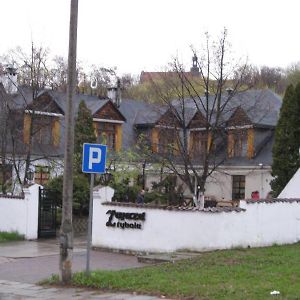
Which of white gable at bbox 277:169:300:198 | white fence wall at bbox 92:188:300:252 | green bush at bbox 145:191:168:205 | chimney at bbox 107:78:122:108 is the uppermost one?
chimney at bbox 107:78:122:108

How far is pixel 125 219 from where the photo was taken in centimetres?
2031

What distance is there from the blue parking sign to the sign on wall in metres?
6.59

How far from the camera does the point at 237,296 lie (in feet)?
34.7

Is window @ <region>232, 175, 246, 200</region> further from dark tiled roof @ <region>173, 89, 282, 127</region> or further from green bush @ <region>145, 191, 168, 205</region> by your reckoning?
green bush @ <region>145, 191, 168, 205</region>

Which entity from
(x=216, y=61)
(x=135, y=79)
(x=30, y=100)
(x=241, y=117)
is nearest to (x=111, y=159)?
(x=30, y=100)

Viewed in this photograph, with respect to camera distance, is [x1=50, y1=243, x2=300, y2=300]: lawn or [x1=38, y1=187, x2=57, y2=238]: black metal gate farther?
[x1=38, y1=187, x2=57, y2=238]: black metal gate

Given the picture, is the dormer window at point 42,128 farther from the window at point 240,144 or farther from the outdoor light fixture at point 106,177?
the window at point 240,144

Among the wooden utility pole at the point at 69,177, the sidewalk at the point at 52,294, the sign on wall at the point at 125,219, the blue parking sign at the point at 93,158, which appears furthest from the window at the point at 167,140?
the sidewalk at the point at 52,294

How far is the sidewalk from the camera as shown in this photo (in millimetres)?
11611

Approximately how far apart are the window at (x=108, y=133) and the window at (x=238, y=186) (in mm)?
8140

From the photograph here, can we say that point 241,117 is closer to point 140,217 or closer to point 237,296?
point 140,217

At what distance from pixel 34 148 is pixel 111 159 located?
457cm

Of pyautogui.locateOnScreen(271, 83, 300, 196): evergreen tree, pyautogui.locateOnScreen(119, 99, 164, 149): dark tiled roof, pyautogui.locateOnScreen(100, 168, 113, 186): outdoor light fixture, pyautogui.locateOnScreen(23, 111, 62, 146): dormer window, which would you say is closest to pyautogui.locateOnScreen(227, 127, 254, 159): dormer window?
pyautogui.locateOnScreen(271, 83, 300, 196): evergreen tree

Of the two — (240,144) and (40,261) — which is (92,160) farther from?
(240,144)
